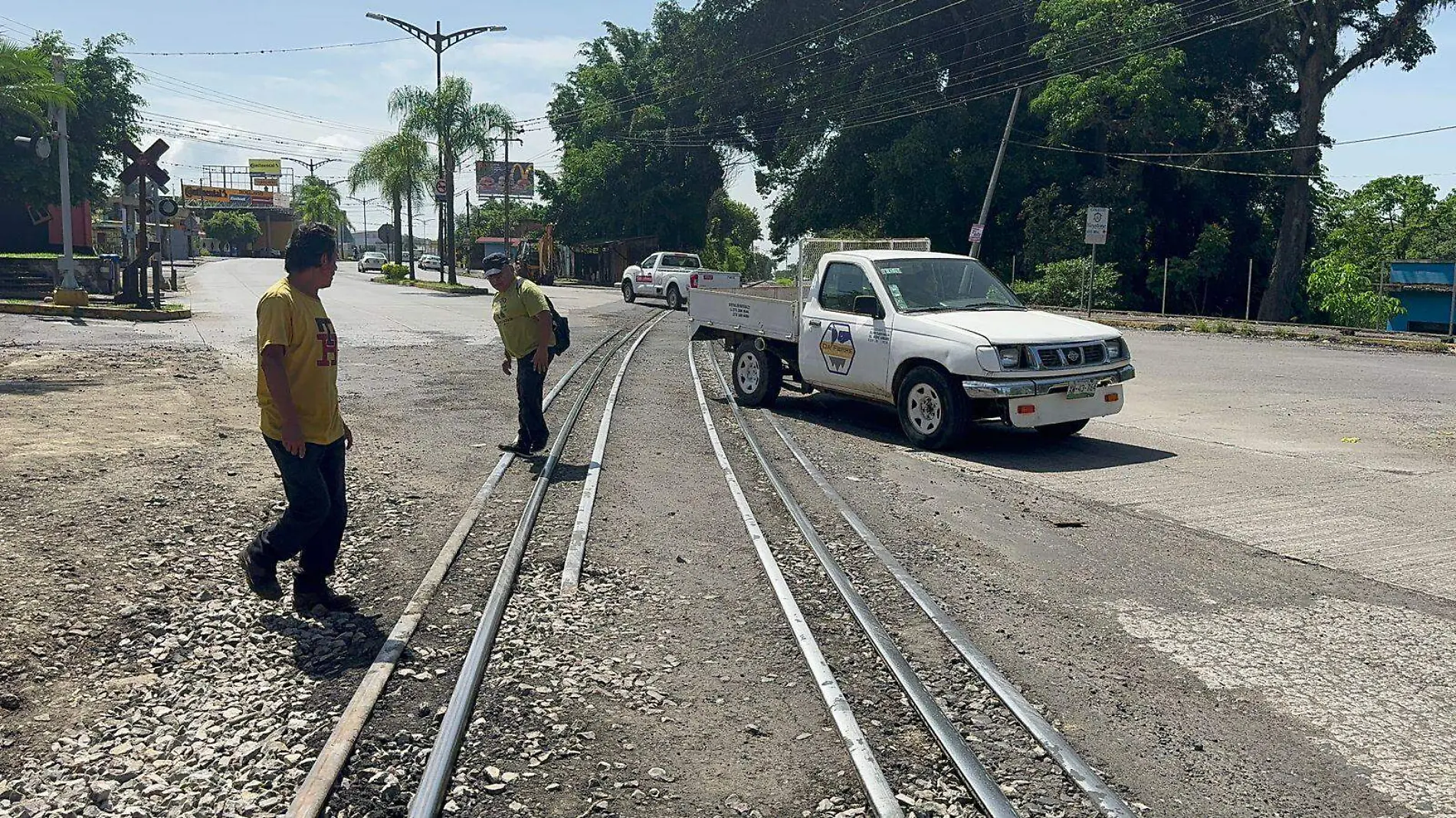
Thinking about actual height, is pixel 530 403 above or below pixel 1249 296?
below

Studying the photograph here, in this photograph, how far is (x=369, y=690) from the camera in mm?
4305

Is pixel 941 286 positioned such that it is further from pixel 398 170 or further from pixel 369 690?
pixel 398 170

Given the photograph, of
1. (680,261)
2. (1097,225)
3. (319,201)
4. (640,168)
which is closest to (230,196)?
(319,201)

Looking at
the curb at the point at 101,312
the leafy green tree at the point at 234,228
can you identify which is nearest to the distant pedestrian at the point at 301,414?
the curb at the point at 101,312

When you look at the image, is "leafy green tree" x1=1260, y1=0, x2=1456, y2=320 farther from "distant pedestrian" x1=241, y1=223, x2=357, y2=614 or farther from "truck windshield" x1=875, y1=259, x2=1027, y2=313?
"distant pedestrian" x1=241, y1=223, x2=357, y2=614

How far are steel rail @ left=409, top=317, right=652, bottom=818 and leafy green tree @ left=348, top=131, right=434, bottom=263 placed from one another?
47818 millimetres

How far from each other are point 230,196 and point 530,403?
6190 inches

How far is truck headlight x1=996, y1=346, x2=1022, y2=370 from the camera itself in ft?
31.7


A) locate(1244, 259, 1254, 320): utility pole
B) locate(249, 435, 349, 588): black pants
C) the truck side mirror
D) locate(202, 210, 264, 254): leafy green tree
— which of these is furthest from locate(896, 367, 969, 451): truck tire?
locate(202, 210, 264, 254): leafy green tree

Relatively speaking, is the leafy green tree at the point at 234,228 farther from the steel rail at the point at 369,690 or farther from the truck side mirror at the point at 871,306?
the steel rail at the point at 369,690

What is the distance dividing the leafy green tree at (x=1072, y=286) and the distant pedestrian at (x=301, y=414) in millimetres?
34570

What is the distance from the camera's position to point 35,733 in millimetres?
4004

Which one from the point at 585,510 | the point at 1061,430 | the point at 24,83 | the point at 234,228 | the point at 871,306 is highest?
the point at 234,228

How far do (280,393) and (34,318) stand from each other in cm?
2225
